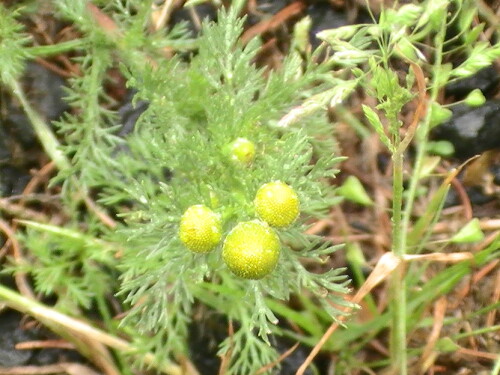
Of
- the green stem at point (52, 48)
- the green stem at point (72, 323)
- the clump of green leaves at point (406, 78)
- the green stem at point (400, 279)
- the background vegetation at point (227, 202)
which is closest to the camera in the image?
Answer: the clump of green leaves at point (406, 78)

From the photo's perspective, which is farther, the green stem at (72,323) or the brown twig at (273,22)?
the brown twig at (273,22)

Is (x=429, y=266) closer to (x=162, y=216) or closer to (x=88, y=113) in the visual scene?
(x=162, y=216)

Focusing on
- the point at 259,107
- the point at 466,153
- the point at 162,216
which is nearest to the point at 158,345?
the point at 162,216

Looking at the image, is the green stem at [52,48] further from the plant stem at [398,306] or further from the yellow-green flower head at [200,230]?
the plant stem at [398,306]

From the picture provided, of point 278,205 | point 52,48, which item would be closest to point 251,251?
point 278,205

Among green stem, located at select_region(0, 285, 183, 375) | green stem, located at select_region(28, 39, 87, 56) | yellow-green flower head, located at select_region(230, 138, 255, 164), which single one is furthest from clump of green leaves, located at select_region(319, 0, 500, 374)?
green stem, located at select_region(28, 39, 87, 56)

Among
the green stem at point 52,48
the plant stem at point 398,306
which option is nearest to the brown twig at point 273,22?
the green stem at point 52,48

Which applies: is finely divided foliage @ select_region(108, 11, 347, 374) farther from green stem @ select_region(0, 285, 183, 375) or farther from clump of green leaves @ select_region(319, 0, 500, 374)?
→ clump of green leaves @ select_region(319, 0, 500, 374)
